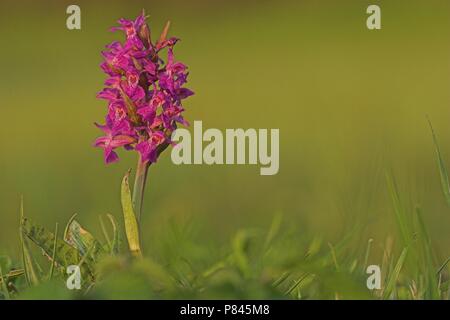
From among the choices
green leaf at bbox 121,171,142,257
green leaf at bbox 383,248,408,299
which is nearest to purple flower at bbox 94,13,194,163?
green leaf at bbox 121,171,142,257

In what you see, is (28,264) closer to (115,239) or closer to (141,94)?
(115,239)

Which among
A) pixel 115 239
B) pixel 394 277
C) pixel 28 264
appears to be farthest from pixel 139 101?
pixel 394 277

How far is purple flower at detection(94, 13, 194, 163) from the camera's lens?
266cm

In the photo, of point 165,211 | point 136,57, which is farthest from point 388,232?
point 136,57

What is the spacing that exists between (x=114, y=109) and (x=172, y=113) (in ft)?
0.46

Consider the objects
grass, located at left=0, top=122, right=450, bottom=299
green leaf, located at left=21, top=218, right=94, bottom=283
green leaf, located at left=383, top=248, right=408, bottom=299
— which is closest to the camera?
grass, located at left=0, top=122, right=450, bottom=299

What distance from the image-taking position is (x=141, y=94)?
2.65 meters

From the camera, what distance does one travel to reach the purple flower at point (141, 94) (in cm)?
266

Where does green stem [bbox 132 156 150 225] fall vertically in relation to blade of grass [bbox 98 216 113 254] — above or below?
above

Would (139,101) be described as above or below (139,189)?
above

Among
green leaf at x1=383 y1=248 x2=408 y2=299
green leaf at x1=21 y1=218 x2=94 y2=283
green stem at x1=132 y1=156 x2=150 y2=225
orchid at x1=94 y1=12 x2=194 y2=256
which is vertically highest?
orchid at x1=94 y1=12 x2=194 y2=256

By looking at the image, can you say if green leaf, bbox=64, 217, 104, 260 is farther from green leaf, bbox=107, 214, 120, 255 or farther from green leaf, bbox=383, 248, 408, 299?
green leaf, bbox=383, 248, 408, 299

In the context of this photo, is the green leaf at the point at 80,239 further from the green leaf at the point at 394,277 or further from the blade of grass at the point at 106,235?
the green leaf at the point at 394,277

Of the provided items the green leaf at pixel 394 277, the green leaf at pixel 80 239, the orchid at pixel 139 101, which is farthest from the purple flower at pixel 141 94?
the green leaf at pixel 394 277
